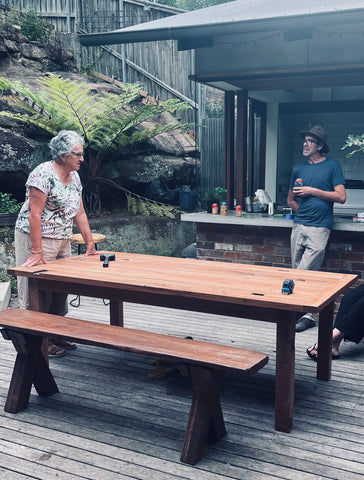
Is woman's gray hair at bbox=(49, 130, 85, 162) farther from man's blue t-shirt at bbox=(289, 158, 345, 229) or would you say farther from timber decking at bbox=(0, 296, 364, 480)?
man's blue t-shirt at bbox=(289, 158, 345, 229)

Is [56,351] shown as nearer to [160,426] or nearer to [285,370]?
[160,426]

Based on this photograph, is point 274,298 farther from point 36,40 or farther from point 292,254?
point 36,40

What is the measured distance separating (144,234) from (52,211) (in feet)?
13.6

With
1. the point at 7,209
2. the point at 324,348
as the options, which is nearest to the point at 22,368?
the point at 324,348

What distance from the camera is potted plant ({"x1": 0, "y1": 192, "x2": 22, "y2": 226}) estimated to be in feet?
23.1

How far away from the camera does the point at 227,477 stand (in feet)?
9.10

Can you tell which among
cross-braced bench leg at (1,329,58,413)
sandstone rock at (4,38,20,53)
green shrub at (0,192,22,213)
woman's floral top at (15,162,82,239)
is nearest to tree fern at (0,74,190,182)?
green shrub at (0,192,22,213)

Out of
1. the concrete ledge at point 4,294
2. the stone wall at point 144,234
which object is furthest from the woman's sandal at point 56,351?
the stone wall at point 144,234

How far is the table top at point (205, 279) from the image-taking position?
10.4 ft

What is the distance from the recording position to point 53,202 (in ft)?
14.1

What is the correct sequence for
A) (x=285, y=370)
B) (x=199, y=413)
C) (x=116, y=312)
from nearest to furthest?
(x=199, y=413)
(x=285, y=370)
(x=116, y=312)

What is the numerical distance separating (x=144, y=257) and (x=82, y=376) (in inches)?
45.0

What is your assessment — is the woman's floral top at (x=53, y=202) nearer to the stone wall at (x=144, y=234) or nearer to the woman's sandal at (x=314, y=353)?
the woman's sandal at (x=314, y=353)

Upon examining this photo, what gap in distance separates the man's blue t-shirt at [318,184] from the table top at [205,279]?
57.5 inches
